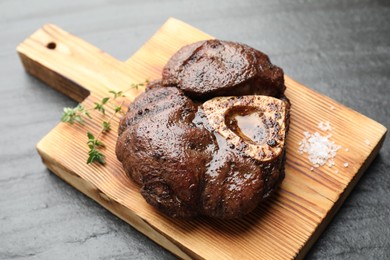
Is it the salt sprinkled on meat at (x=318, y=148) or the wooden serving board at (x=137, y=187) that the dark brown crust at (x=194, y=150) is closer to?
the wooden serving board at (x=137, y=187)

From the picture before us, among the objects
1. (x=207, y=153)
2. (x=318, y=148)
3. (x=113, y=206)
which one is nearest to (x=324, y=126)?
(x=318, y=148)

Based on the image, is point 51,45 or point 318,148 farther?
point 51,45

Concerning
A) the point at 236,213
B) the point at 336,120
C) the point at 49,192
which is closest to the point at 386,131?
the point at 336,120

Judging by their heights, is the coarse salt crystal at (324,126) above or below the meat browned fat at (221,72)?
below

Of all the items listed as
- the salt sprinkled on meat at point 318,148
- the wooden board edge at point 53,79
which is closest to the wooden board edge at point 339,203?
the salt sprinkled on meat at point 318,148

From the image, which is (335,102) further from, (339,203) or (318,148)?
(339,203)
